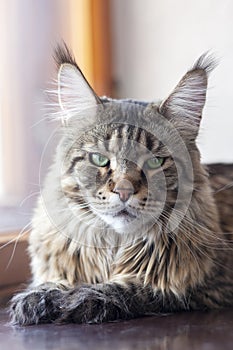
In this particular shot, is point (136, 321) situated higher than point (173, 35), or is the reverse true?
point (173, 35)

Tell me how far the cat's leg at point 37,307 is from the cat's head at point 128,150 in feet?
0.69

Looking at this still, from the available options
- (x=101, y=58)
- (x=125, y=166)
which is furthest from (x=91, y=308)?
(x=101, y=58)

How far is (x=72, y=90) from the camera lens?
1.52 m

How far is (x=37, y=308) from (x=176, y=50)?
1.19 metres

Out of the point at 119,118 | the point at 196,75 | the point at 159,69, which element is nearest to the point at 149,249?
the point at 119,118

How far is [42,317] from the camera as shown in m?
1.38

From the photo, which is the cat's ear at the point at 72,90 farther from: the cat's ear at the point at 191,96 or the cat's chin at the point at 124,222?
the cat's chin at the point at 124,222

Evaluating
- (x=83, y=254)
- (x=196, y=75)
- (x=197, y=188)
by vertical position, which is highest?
(x=196, y=75)

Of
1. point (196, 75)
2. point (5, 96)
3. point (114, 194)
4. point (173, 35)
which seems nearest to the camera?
point (114, 194)

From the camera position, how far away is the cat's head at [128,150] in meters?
1.41

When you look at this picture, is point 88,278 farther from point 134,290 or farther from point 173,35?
point 173,35

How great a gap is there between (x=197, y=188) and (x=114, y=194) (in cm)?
26

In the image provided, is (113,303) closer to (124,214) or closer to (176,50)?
(124,214)

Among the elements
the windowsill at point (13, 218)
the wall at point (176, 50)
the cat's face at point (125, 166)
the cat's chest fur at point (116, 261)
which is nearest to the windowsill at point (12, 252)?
Result: the windowsill at point (13, 218)
